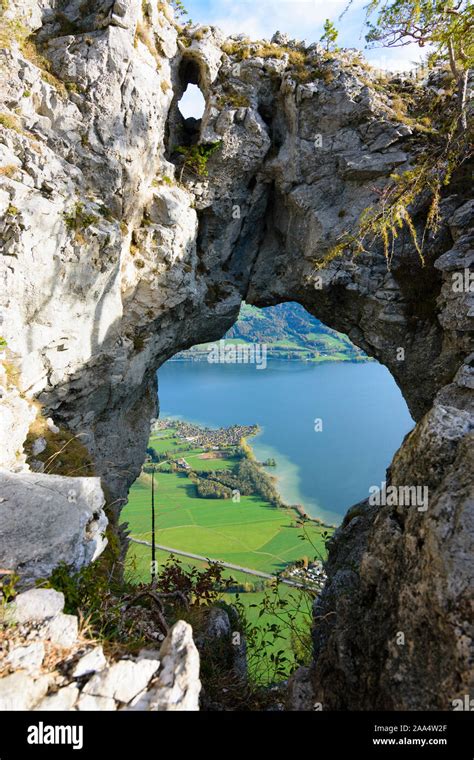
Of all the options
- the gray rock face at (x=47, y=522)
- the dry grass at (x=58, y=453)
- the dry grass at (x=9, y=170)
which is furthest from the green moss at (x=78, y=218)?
the gray rock face at (x=47, y=522)

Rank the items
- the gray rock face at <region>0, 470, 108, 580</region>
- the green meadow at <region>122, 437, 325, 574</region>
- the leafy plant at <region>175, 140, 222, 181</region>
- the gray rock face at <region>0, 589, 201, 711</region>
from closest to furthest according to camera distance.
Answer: the gray rock face at <region>0, 589, 201, 711</region>
the gray rock face at <region>0, 470, 108, 580</region>
the leafy plant at <region>175, 140, 222, 181</region>
the green meadow at <region>122, 437, 325, 574</region>

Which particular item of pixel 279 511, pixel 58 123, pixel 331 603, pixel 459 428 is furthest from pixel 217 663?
pixel 279 511

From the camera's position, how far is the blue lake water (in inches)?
2596

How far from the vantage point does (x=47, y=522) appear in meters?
5.09

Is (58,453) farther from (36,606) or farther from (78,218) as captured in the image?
(78,218)

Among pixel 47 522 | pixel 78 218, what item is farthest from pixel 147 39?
pixel 47 522

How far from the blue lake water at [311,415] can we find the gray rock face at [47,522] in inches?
2091

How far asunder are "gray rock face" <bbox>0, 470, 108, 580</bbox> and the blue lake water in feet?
174

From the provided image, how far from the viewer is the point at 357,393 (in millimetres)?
110688

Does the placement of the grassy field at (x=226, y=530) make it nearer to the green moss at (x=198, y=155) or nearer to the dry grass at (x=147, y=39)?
the green moss at (x=198, y=155)

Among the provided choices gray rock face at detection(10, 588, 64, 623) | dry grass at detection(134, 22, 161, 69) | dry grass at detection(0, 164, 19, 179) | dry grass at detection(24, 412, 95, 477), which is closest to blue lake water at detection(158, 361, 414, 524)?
dry grass at detection(24, 412, 95, 477)

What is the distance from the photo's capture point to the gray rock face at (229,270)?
13.7ft

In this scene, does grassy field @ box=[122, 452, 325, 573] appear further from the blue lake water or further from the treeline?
the blue lake water
